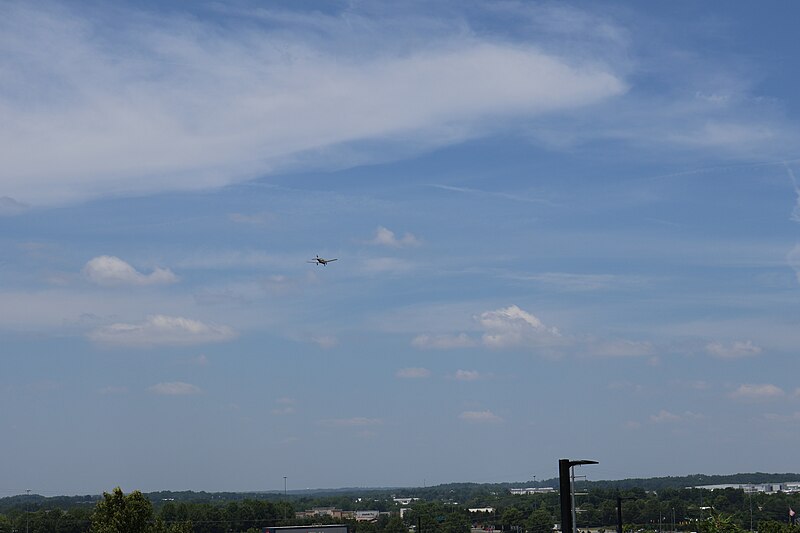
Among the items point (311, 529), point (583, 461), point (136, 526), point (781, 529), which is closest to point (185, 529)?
point (136, 526)

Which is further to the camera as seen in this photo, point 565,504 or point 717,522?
point 717,522

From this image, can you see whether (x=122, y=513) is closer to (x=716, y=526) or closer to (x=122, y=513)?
(x=122, y=513)

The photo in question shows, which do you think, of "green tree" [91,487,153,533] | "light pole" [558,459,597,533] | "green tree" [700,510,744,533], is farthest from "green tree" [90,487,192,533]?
"green tree" [700,510,744,533]

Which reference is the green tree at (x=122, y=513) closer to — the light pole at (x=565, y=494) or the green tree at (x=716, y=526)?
the light pole at (x=565, y=494)

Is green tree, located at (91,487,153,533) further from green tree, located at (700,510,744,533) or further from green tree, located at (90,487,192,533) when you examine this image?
green tree, located at (700,510,744,533)

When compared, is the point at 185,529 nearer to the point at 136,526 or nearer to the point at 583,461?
the point at 136,526

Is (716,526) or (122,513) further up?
(122,513)

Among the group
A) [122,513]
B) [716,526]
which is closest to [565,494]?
[122,513]

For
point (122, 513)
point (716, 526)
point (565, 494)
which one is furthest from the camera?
point (716, 526)

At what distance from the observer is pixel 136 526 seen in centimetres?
5138

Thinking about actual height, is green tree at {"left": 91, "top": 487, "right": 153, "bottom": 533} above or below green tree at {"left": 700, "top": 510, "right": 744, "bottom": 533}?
above

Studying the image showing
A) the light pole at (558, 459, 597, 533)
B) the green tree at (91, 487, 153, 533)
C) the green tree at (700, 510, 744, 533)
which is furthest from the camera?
the green tree at (700, 510, 744, 533)

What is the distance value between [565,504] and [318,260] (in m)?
66.9

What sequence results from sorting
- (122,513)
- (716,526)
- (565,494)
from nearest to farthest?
1. (565,494)
2. (122,513)
3. (716,526)
